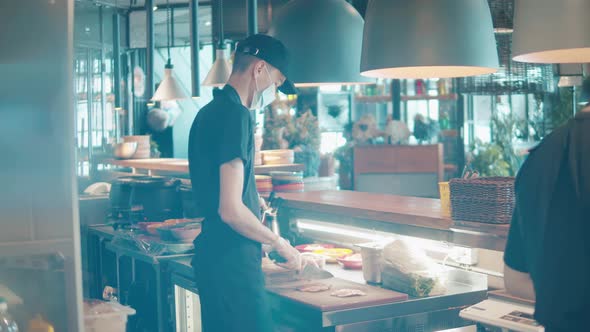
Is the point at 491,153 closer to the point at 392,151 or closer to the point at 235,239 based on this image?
the point at 392,151

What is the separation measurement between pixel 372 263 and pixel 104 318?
133 centimetres

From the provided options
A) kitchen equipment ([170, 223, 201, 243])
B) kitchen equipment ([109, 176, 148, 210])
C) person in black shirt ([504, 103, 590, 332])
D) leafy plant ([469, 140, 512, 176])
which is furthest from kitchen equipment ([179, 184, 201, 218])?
leafy plant ([469, 140, 512, 176])

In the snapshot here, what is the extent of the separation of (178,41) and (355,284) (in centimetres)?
1161

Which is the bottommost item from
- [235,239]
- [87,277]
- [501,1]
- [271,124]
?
[87,277]

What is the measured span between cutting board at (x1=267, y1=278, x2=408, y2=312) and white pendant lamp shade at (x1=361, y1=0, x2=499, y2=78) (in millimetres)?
906

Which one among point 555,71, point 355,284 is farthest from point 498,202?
point 555,71

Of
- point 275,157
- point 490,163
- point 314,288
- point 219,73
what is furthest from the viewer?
point 490,163

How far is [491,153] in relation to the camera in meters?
10.1

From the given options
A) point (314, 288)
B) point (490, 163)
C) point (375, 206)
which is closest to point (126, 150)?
point (490, 163)

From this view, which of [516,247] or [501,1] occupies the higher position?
[501,1]

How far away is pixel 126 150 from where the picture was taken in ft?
30.2

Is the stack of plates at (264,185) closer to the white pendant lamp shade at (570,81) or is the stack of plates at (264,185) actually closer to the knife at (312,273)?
the knife at (312,273)

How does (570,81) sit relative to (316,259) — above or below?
above

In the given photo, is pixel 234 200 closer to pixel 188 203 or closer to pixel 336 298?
pixel 336 298
